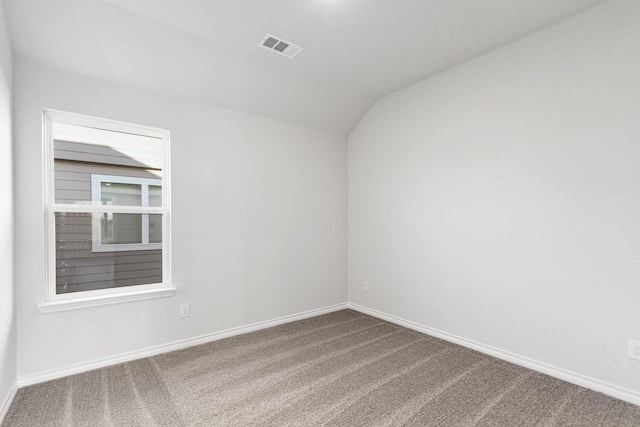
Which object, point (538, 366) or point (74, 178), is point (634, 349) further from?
point (74, 178)

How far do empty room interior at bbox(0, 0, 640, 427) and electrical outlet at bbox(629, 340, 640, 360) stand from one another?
0.05ft

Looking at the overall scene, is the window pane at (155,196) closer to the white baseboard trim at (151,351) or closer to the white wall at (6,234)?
the white wall at (6,234)

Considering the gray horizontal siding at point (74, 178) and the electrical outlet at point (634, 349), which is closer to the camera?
the electrical outlet at point (634, 349)

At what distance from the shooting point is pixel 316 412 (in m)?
1.97

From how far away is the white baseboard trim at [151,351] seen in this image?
2313 millimetres

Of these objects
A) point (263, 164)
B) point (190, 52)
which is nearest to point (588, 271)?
point (263, 164)

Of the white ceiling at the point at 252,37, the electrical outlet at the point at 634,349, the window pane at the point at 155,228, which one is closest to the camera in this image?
the electrical outlet at the point at 634,349

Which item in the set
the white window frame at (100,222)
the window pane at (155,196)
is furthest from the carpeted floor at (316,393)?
the window pane at (155,196)

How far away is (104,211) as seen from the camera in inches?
104

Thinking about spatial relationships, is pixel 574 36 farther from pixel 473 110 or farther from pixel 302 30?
pixel 302 30

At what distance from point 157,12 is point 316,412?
116 inches

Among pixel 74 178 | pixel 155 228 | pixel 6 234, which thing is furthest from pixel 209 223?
pixel 6 234

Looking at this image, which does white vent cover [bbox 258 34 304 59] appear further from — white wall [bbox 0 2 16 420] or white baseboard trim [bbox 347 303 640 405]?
white baseboard trim [bbox 347 303 640 405]

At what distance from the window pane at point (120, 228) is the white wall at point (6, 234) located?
601mm
